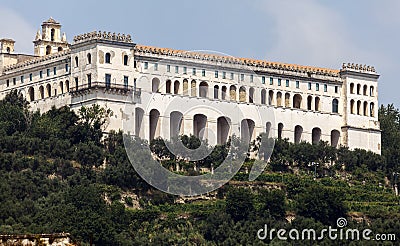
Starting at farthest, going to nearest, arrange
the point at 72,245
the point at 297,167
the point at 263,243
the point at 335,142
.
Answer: the point at 335,142 → the point at 297,167 → the point at 263,243 → the point at 72,245

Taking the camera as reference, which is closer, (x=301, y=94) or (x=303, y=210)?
(x=303, y=210)

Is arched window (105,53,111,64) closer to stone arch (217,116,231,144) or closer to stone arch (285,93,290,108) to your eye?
stone arch (217,116,231,144)

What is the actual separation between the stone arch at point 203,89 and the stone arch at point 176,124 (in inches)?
132

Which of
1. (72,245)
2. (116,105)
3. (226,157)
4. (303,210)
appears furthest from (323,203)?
(72,245)

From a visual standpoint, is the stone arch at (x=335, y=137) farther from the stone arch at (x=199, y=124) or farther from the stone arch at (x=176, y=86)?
the stone arch at (x=176, y=86)

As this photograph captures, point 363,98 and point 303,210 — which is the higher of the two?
point 363,98

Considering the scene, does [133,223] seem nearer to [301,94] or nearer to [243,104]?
[243,104]

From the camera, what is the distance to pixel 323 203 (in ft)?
333

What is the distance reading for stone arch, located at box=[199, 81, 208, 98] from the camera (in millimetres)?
111688

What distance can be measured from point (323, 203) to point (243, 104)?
14834mm

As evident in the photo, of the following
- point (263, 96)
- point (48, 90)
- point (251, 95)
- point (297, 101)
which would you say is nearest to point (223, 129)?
point (251, 95)

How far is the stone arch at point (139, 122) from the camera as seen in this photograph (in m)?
106

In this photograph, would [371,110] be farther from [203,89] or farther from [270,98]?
[203,89]
